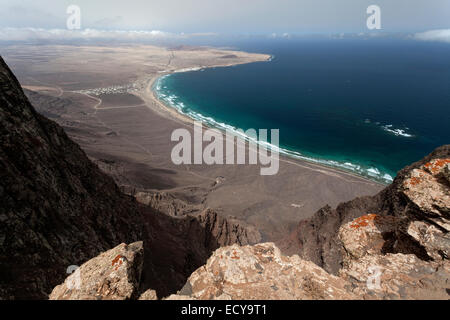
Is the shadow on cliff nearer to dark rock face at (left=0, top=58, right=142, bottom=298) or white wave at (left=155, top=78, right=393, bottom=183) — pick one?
dark rock face at (left=0, top=58, right=142, bottom=298)

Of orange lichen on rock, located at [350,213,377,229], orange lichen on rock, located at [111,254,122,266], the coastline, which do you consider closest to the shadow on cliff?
orange lichen on rock, located at [111,254,122,266]

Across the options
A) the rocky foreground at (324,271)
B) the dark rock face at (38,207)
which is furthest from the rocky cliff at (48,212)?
the rocky foreground at (324,271)

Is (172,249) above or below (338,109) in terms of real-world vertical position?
below

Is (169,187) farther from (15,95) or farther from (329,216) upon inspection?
(15,95)

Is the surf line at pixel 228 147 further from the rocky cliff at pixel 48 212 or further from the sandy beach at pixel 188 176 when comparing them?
the rocky cliff at pixel 48 212

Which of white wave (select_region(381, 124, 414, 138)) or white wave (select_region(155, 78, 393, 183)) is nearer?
white wave (select_region(155, 78, 393, 183))

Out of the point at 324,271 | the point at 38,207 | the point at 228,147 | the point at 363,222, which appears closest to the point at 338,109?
the point at 228,147

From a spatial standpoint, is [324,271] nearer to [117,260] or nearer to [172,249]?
[117,260]
